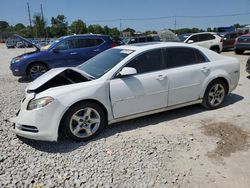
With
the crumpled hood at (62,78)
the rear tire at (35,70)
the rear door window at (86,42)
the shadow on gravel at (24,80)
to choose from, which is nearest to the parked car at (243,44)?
the rear door window at (86,42)

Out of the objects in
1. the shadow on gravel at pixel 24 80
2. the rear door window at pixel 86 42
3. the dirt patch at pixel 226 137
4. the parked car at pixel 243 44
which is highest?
the rear door window at pixel 86 42

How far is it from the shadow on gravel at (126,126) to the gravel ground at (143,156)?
0.05ft

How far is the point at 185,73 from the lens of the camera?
15.5 feet

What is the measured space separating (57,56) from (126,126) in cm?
557

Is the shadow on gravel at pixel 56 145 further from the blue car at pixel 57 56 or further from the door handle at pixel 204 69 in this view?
the blue car at pixel 57 56

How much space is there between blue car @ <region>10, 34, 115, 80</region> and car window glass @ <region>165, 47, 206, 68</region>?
210 inches

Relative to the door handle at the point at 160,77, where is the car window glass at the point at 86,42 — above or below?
above

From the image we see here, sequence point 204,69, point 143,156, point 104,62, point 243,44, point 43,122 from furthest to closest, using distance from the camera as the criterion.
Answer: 1. point 243,44
2. point 204,69
3. point 104,62
4. point 43,122
5. point 143,156

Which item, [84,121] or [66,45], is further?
[66,45]

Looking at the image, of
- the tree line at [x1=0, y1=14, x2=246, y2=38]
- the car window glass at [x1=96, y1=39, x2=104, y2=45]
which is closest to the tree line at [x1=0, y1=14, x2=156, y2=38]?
the tree line at [x1=0, y1=14, x2=246, y2=38]

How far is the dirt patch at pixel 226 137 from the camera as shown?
3.61 meters

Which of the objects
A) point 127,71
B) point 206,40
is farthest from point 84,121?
point 206,40

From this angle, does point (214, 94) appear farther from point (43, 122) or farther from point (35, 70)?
point (35, 70)

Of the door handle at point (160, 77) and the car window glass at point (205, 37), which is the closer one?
the door handle at point (160, 77)
